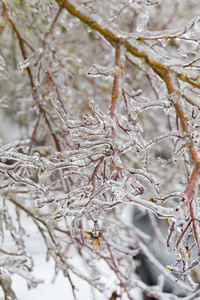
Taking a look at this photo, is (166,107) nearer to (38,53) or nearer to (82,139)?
(82,139)

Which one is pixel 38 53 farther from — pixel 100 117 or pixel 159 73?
pixel 100 117

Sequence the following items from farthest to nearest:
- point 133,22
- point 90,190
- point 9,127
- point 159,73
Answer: point 9,127
point 133,22
point 159,73
point 90,190

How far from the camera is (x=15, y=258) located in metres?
1.20

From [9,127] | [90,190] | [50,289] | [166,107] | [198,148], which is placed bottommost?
[50,289]

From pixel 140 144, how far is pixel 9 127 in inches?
137

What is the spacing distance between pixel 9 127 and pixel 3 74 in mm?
3125

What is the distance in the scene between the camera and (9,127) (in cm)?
405

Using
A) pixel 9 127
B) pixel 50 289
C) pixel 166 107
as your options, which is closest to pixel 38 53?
pixel 166 107

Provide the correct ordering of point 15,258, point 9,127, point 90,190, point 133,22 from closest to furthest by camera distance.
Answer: point 90,190 < point 15,258 < point 133,22 < point 9,127

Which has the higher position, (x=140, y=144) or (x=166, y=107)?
(x=166, y=107)

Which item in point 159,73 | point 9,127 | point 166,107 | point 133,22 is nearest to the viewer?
point 166,107

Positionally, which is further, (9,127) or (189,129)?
(9,127)

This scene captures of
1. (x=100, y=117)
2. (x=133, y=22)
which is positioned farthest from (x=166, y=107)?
(x=133, y=22)

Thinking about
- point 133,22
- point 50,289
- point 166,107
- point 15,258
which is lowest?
point 50,289
